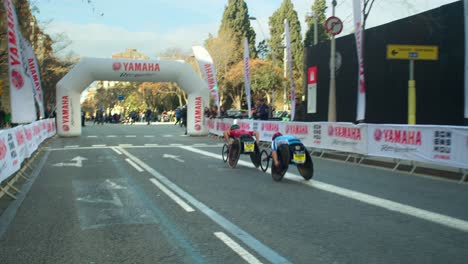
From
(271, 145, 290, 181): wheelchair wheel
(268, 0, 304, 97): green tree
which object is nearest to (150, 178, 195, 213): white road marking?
(271, 145, 290, 181): wheelchair wheel

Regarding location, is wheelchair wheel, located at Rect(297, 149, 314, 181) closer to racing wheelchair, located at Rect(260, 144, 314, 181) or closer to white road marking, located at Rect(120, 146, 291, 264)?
racing wheelchair, located at Rect(260, 144, 314, 181)

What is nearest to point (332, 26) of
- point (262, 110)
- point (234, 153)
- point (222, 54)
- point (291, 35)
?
point (262, 110)

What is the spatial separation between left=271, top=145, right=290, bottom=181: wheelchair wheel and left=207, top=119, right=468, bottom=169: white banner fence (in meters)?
3.79

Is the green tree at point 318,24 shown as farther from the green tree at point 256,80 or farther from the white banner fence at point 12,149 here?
the white banner fence at point 12,149

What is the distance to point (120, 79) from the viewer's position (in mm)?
27359

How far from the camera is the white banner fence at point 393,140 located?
1055 centimetres

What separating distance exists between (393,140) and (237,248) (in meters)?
8.56

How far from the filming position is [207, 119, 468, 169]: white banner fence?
34.6ft

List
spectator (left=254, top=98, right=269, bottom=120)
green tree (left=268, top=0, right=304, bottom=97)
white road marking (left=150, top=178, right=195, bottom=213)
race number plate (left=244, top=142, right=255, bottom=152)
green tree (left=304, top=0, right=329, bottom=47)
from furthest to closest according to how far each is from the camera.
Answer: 1. green tree (left=268, top=0, right=304, bottom=97)
2. green tree (left=304, top=0, right=329, bottom=47)
3. spectator (left=254, top=98, right=269, bottom=120)
4. race number plate (left=244, top=142, right=255, bottom=152)
5. white road marking (left=150, top=178, right=195, bottom=213)

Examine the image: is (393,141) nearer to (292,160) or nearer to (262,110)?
(292,160)

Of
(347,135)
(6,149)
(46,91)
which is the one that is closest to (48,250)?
(6,149)

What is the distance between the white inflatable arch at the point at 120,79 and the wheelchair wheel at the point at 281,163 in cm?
1803

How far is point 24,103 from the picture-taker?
13.9 metres

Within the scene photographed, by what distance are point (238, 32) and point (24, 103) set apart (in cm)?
5748
